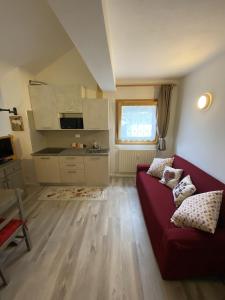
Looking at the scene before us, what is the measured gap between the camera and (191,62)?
7.66 feet

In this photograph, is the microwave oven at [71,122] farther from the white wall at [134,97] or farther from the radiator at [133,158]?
the radiator at [133,158]

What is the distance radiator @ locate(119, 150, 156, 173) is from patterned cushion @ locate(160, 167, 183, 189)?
111 centimetres

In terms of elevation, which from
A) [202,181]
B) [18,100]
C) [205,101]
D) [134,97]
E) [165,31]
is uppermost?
[165,31]

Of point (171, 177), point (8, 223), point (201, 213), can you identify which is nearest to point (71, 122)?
point (8, 223)

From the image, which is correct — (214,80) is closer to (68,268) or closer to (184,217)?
(184,217)

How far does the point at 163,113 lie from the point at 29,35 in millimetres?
2941

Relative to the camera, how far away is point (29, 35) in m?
2.14

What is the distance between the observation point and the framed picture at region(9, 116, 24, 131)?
9.81 feet

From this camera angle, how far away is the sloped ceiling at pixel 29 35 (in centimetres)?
171

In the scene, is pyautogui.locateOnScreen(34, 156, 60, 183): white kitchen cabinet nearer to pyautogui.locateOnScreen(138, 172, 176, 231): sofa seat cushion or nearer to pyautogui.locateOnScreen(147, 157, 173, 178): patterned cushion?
pyautogui.locateOnScreen(138, 172, 176, 231): sofa seat cushion

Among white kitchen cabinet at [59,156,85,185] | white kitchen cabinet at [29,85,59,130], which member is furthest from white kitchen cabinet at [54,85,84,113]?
white kitchen cabinet at [59,156,85,185]

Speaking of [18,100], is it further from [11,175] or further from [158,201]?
[158,201]

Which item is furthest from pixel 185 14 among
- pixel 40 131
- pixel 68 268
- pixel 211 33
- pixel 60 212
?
pixel 40 131

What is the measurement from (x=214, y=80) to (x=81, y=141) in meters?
2.95
